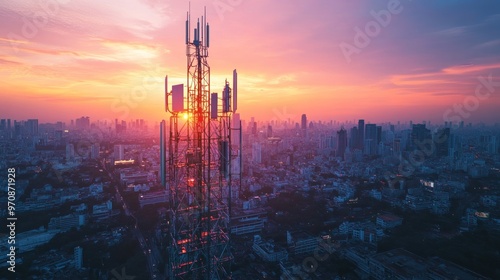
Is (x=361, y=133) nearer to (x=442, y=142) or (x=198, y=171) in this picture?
(x=442, y=142)

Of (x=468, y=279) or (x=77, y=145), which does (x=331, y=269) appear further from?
Answer: (x=77, y=145)

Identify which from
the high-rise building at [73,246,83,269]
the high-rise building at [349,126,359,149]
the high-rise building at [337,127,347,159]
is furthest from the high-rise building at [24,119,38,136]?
the high-rise building at [349,126,359,149]

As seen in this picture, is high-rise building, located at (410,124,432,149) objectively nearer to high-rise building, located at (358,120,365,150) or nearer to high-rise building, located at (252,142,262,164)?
high-rise building, located at (358,120,365,150)

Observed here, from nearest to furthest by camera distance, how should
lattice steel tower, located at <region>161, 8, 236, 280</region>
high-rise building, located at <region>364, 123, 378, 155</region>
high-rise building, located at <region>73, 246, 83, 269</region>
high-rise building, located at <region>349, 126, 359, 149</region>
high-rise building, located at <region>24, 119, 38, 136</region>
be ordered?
lattice steel tower, located at <region>161, 8, 236, 280</region> → high-rise building, located at <region>73, 246, 83, 269</region> → high-rise building, located at <region>364, 123, 378, 155</region> → high-rise building, located at <region>349, 126, 359, 149</region> → high-rise building, located at <region>24, 119, 38, 136</region>

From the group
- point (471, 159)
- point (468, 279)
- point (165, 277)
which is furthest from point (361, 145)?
point (165, 277)

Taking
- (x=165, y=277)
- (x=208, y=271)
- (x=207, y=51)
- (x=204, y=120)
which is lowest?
(x=165, y=277)

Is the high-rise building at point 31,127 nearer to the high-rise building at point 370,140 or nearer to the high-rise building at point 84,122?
the high-rise building at point 84,122

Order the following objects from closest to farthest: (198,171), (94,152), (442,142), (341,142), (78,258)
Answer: (198,171) → (78,258) → (94,152) → (442,142) → (341,142)

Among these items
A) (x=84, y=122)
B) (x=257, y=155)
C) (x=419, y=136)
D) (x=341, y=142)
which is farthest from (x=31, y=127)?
(x=419, y=136)
